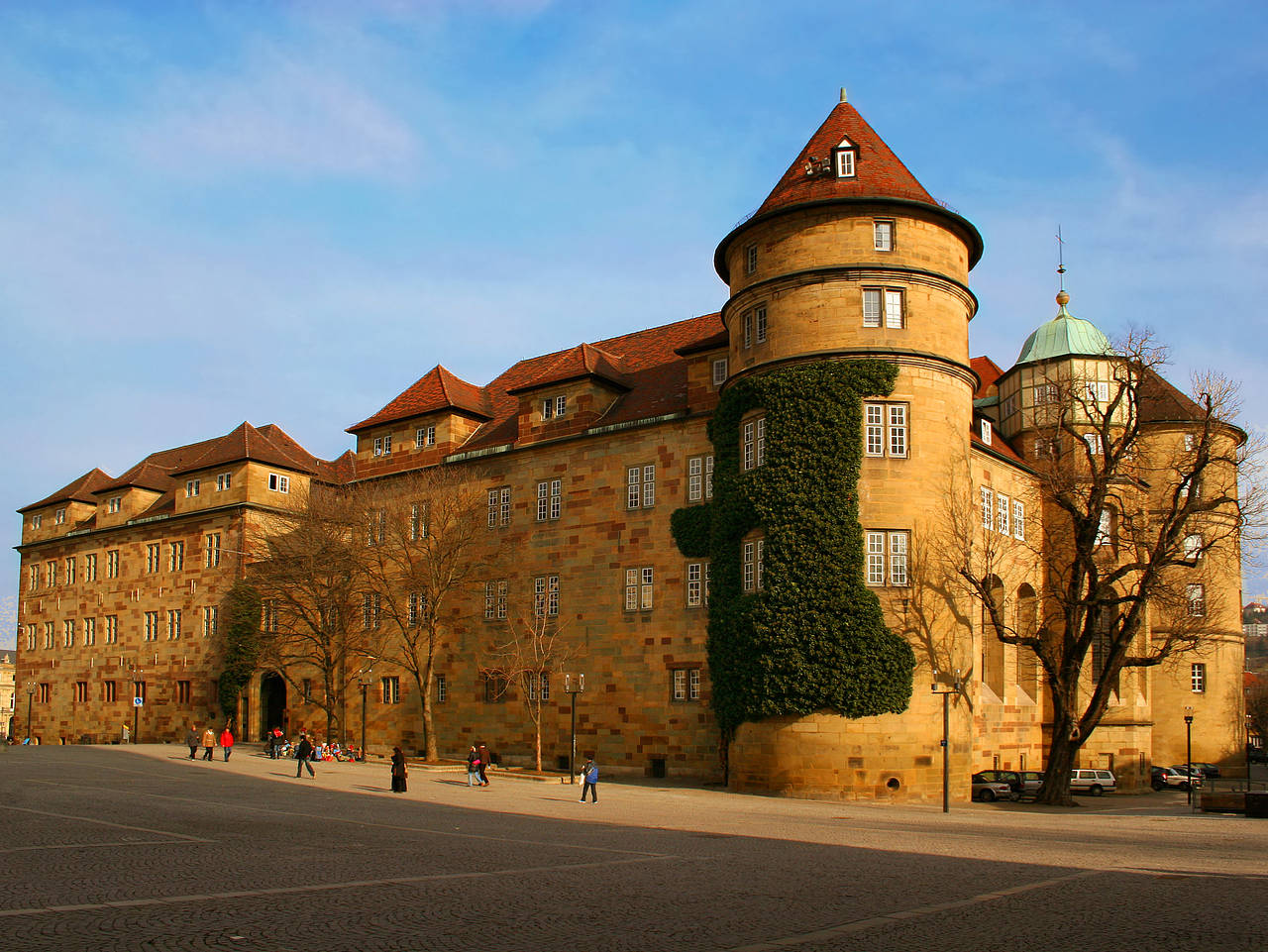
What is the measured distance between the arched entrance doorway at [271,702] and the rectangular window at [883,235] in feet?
122

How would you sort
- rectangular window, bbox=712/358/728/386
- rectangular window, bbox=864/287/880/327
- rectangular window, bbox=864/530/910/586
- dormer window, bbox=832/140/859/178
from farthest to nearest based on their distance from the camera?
rectangular window, bbox=712/358/728/386 < dormer window, bbox=832/140/859/178 < rectangular window, bbox=864/287/880/327 < rectangular window, bbox=864/530/910/586

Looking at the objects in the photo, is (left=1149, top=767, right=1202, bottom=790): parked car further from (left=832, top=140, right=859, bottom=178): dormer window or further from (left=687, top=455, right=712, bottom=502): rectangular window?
(left=832, top=140, right=859, bottom=178): dormer window

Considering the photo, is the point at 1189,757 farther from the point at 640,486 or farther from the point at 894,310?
the point at 640,486

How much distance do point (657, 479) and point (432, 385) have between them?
1587 cm

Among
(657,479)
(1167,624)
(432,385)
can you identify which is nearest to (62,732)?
(432,385)

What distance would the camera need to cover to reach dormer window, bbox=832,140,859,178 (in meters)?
37.2

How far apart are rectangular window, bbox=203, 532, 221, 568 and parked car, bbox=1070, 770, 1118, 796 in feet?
138

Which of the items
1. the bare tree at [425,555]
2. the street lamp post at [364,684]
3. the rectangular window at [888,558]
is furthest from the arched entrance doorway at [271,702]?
the rectangular window at [888,558]

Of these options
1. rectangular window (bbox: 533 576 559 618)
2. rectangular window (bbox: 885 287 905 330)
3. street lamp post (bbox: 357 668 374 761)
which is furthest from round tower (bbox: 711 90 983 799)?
street lamp post (bbox: 357 668 374 761)

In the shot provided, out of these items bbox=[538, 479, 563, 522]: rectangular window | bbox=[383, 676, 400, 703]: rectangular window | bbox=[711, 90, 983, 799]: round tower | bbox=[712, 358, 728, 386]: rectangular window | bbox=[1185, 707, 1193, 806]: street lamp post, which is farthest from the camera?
bbox=[383, 676, 400, 703]: rectangular window

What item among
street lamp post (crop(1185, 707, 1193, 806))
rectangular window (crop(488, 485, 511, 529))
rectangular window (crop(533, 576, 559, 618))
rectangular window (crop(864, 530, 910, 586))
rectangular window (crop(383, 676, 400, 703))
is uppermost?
rectangular window (crop(488, 485, 511, 529))

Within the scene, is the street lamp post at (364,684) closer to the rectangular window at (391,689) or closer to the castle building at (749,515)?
the rectangular window at (391,689)

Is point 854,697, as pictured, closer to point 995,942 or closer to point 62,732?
point 995,942

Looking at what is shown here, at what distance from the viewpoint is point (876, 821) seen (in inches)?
1064
